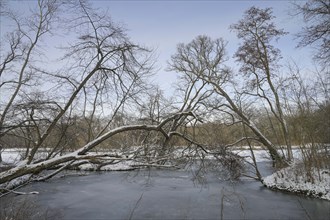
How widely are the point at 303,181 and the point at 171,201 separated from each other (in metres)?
6.71

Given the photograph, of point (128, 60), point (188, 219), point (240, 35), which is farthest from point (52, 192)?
point (240, 35)

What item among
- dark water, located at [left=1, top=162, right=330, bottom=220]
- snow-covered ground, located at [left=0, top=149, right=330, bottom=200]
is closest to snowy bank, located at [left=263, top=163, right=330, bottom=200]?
snow-covered ground, located at [left=0, top=149, right=330, bottom=200]

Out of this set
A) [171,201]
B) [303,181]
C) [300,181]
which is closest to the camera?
[171,201]

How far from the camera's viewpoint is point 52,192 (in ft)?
41.7

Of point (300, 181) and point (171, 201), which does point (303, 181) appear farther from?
point (171, 201)

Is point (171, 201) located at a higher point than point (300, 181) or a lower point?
lower

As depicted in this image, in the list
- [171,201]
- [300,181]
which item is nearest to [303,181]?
[300,181]

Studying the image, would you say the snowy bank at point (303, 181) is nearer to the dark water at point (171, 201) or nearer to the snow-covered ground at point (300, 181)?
the snow-covered ground at point (300, 181)

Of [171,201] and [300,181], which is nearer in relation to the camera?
[171,201]

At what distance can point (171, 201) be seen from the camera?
10.5 meters

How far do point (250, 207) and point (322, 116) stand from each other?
6104 mm

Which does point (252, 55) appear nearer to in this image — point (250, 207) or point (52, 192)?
point (250, 207)

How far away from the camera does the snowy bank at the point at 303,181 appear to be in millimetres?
10690

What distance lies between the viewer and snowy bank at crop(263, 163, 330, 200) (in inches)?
421
